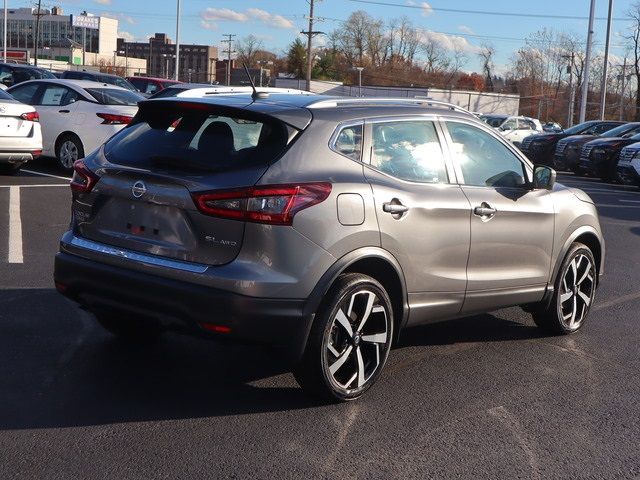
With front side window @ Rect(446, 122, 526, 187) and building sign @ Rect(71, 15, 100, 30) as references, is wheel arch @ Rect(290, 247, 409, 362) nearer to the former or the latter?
front side window @ Rect(446, 122, 526, 187)

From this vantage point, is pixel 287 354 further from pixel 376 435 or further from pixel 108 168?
pixel 108 168

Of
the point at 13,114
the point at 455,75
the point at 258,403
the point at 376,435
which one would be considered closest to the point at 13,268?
the point at 258,403

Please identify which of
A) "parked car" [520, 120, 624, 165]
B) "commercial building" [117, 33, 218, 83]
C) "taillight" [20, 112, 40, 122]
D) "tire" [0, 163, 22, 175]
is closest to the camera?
"taillight" [20, 112, 40, 122]

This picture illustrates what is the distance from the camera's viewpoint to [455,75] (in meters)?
112

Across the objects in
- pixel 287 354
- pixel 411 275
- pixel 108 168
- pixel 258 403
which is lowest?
pixel 258 403

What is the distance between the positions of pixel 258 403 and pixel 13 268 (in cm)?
388

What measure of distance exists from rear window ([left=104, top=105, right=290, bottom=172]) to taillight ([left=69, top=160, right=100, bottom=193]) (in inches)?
5.6

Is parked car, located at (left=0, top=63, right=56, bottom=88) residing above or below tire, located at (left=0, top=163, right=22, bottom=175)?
A: above

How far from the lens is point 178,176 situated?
15.7 feet

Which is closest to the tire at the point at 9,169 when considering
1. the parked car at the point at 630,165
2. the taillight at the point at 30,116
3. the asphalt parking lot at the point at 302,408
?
the taillight at the point at 30,116

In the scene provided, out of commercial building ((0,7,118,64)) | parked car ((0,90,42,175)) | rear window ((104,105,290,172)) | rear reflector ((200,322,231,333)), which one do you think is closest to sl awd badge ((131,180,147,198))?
rear window ((104,105,290,172))

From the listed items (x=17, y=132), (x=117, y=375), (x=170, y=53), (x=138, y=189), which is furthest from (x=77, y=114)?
(x=170, y=53)

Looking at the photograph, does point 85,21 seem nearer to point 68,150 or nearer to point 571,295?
point 68,150

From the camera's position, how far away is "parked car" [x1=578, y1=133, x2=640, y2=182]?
22906mm
